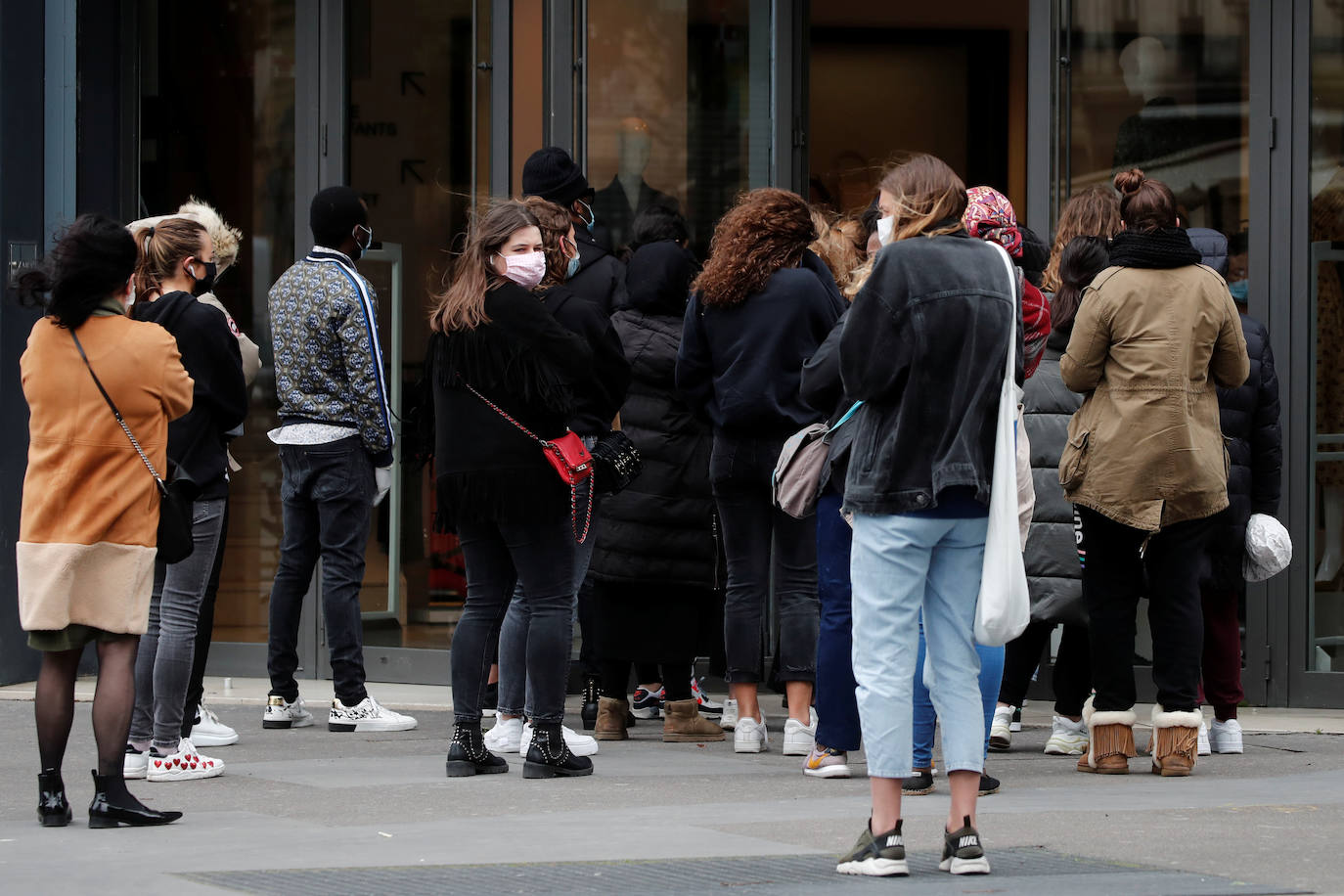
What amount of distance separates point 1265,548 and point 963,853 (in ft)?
9.33

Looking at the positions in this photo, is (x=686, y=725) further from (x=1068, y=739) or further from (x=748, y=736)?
(x=1068, y=739)

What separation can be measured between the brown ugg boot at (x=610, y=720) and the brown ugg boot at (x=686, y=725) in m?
0.18

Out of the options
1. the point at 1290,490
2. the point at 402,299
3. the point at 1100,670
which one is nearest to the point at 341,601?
the point at 402,299

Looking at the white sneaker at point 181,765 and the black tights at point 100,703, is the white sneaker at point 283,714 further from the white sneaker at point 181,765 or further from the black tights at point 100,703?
the black tights at point 100,703

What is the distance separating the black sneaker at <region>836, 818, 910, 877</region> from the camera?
16.0ft

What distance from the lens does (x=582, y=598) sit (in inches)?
319

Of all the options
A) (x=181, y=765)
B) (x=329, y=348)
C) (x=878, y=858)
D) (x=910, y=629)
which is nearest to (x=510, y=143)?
(x=329, y=348)

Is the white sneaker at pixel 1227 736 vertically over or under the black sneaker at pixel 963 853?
under

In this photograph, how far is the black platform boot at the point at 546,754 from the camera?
6645mm

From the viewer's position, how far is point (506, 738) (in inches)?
287

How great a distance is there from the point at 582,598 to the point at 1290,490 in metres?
3.23

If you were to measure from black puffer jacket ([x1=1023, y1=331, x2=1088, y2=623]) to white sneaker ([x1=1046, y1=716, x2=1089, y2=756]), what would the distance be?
0.45 m

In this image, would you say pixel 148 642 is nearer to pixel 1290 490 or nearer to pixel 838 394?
pixel 838 394

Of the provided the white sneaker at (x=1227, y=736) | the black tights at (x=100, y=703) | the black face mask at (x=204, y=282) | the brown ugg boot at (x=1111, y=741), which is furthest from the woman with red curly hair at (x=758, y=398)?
the black tights at (x=100, y=703)
